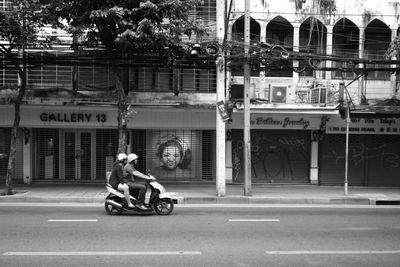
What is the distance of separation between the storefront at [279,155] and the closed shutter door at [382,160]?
7.54ft

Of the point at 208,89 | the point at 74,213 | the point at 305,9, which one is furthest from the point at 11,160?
the point at 305,9

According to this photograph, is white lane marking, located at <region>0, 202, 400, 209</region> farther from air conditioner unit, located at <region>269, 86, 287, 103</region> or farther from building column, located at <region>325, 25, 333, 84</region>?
building column, located at <region>325, 25, 333, 84</region>

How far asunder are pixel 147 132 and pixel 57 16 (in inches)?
242

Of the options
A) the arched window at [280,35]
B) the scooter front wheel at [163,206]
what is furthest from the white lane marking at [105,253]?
the arched window at [280,35]

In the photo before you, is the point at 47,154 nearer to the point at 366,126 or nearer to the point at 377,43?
the point at 366,126

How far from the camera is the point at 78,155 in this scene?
1783cm

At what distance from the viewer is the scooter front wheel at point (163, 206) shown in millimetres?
10742

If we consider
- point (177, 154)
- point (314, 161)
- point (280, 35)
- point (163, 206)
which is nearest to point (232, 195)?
point (163, 206)

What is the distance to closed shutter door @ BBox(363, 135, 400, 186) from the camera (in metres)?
18.0

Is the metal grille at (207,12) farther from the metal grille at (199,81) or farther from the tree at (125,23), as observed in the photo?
the tree at (125,23)

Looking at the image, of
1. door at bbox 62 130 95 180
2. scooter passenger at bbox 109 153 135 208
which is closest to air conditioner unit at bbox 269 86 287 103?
door at bbox 62 130 95 180

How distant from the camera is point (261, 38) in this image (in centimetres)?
1731

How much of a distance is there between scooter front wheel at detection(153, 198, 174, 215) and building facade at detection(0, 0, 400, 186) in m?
6.43

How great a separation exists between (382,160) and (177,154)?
864 centimetres
